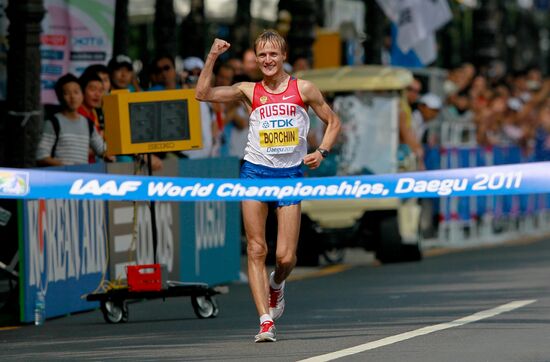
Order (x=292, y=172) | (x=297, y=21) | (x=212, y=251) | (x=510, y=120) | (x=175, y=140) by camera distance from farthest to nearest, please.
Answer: (x=510, y=120) → (x=297, y=21) → (x=212, y=251) → (x=175, y=140) → (x=292, y=172)

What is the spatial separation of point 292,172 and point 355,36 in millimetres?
15435

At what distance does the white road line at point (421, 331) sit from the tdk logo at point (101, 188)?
1876mm

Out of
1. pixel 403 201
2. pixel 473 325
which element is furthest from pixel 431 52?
pixel 473 325

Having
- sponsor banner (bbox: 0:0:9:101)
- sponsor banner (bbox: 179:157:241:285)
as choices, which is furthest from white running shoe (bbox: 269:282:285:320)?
sponsor banner (bbox: 0:0:9:101)

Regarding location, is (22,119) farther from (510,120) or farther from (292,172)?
(510,120)

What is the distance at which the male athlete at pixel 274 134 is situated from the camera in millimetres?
12445

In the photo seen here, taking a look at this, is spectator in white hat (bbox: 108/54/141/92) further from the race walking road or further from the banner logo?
the banner logo

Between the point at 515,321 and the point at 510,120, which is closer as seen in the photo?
the point at 515,321

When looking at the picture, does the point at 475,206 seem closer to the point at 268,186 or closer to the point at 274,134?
the point at 274,134

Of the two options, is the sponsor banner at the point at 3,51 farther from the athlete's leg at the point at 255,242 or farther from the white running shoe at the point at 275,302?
the athlete's leg at the point at 255,242

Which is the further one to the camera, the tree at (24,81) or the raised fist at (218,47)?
the tree at (24,81)

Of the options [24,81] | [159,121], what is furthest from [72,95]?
[159,121]

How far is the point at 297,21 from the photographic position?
89.4 feet

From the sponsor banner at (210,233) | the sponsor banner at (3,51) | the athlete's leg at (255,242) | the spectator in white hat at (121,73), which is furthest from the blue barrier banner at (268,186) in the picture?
the sponsor banner at (3,51)
